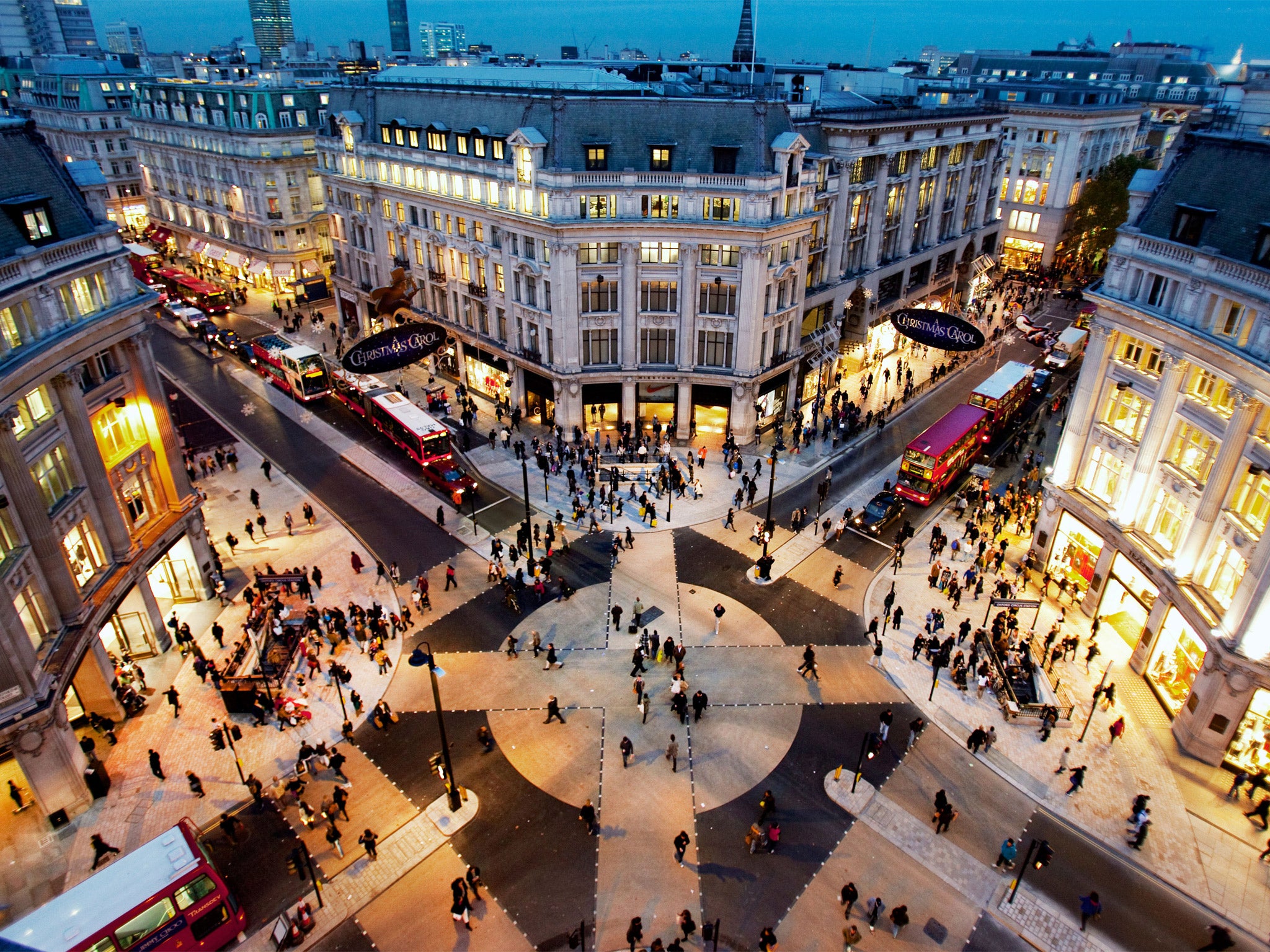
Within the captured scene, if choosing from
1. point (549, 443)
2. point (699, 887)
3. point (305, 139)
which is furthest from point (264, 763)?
point (305, 139)

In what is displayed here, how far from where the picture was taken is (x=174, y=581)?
125 ft

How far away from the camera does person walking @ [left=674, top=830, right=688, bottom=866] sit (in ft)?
81.0

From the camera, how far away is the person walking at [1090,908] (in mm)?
23266

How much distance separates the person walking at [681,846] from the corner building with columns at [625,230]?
104 feet

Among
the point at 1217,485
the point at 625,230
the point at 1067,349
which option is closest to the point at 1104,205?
the point at 1067,349

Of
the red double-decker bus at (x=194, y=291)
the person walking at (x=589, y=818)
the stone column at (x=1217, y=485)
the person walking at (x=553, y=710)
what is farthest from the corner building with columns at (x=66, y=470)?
the red double-decker bus at (x=194, y=291)

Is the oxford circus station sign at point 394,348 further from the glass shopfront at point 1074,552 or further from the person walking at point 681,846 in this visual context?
the glass shopfront at point 1074,552

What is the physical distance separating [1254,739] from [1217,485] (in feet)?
31.5

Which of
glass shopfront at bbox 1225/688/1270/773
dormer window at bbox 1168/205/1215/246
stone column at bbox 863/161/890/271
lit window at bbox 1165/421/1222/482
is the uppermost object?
dormer window at bbox 1168/205/1215/246

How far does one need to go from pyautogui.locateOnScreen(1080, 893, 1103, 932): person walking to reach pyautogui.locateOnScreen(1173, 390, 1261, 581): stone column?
564 inches

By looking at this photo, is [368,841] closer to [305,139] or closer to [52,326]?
[52,326]

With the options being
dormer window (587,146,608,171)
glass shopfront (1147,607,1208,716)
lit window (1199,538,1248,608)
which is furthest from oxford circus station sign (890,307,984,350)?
dormer window (587,146,608,171)

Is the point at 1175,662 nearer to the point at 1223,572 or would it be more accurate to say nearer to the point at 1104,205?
the point at 1223,572

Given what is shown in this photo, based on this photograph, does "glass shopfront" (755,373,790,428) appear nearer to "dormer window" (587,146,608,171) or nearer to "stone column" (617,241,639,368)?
"stone column" (617,241,639,368)
